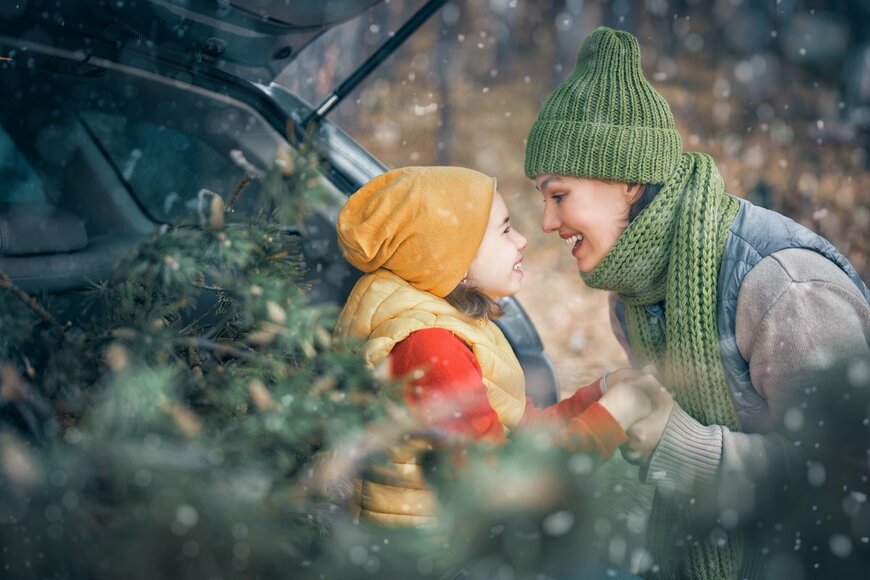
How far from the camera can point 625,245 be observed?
1.91 metres

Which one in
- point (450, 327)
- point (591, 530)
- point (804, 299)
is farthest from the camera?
point (450, 327)

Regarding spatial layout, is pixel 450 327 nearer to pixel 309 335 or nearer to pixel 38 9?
pixel 309 335

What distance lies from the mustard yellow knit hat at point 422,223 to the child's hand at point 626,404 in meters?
0.43

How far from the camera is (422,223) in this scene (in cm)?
192

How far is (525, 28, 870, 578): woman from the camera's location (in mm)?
1720

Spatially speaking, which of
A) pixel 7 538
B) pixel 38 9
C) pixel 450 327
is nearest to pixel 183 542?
pixel 7 538

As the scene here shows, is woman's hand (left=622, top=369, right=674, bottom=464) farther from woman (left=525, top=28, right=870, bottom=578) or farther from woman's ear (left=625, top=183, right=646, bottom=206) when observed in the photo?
woman's ear (left=625, top=183, right=646, bottom=206)

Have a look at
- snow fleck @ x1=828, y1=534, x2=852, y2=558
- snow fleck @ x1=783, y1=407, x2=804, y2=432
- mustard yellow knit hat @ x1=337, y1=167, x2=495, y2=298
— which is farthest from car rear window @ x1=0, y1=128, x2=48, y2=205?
snow fleck @ x1=828, y1=534, x2=852, y2=558

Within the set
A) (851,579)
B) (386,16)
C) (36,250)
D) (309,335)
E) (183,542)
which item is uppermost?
(309,335)

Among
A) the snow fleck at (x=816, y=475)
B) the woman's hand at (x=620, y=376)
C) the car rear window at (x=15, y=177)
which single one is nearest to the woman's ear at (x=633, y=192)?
the woman's hand at (x=620, y=376)

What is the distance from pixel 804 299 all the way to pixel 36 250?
177 centimetres

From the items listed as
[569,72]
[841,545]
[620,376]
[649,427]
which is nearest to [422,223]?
[620,376]

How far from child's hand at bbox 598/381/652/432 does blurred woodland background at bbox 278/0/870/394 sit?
3592mm

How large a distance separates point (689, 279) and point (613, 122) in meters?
0.37
